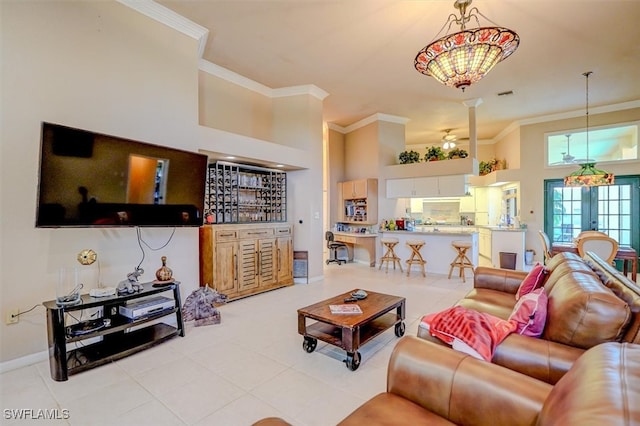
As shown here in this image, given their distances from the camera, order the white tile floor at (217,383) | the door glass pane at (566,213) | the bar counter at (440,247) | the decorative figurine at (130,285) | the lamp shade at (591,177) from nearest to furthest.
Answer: the white tile floor at (217,383)
the decorative figurine at (130,285)
the lamp shade at (591,177)
the bar counter at (440,247)
the door glass pane at (566,213)

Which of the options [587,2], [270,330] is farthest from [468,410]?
[587,2]

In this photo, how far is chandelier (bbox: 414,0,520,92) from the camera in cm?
237

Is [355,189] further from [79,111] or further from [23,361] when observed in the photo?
[23,361]

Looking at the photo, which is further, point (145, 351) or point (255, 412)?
point (145, 351)

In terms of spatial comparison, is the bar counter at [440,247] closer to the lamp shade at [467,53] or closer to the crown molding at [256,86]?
the crown molding at [256,86]

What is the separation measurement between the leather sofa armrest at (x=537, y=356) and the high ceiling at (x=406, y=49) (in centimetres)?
340

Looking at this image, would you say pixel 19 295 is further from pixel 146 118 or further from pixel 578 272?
pixel 578 272

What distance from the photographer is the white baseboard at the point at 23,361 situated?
96.0 inches

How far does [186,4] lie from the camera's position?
326 centimetres

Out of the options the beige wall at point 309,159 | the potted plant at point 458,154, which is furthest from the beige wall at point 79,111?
the potted plant at point 458,154

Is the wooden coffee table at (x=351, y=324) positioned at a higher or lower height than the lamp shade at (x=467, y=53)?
lower

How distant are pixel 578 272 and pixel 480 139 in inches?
327

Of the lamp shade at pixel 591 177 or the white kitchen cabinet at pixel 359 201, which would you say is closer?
the lamp shade at pixel 591 177

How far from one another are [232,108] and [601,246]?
6210 mm
